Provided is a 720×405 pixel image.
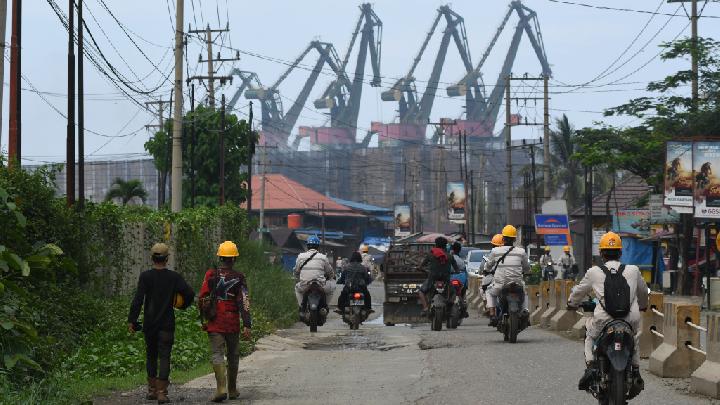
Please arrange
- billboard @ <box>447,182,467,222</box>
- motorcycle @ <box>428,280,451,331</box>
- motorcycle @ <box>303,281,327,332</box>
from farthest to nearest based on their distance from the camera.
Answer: billboard @ <box>447,182,467,222</box>
motorcycle @ <box>303,281,327,332</box>
motorcycle @ <box>428,280,451,331</box>

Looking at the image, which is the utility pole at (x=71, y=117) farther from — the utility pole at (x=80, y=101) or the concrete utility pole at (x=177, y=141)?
the concrete utility pole at (x=177, y=141)

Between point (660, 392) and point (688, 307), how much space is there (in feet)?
5.62

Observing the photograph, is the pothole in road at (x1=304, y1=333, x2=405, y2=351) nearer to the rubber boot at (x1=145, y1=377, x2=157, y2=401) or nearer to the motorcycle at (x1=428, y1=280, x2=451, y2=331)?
the motorcycle at (x1=428, y1=280, x2=451, y2=331)

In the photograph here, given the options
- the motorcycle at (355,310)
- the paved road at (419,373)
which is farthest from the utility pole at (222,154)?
the paved road at (419,373)

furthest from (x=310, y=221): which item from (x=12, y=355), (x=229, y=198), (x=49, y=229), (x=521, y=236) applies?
(x=12, y=355)

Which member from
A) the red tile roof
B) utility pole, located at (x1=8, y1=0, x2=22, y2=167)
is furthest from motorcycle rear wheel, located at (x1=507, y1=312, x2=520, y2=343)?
the red tile roof

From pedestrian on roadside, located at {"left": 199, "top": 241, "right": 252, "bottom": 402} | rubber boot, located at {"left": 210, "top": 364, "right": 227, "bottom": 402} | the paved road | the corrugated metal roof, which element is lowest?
the paved road

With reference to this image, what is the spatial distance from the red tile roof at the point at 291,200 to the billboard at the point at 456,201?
40.6 metres

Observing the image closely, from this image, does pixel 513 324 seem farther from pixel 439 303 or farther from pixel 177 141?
pixel 177 141

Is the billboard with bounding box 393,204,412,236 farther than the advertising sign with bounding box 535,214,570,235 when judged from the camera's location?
Yes

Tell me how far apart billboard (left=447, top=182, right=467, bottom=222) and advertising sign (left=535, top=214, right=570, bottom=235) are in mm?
44035

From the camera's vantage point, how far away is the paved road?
1360 centimetres

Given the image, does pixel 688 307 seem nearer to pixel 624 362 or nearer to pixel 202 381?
pixel 624 362

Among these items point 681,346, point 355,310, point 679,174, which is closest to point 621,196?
point 679,174
